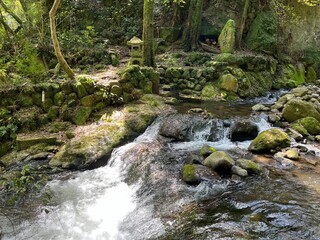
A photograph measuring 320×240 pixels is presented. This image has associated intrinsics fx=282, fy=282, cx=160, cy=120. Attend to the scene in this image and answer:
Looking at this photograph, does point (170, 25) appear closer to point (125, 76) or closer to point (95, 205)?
point (125, 76)

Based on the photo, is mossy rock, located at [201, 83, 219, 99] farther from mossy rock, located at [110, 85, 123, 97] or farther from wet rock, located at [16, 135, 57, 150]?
wet rock, located at [16, 135, 57, 150]

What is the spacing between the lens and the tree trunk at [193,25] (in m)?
14.2

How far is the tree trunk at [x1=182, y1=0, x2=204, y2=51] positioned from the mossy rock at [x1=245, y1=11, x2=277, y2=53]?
120 inches

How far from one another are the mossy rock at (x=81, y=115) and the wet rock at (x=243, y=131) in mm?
4063

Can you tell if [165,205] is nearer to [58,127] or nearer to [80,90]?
[58,127]

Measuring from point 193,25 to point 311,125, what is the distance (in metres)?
8.32

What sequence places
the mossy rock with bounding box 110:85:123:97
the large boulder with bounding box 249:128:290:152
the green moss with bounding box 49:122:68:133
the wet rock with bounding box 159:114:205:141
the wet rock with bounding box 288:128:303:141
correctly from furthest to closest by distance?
the mossy rock with bounding box 110:85:123:97 → the wet rock with bounding box 159:114:205:141 → the wet rock with bounding box 288:128:303:141 → the green moss with bounding box 49:122:68:133 → the large boulder with bounding box 249:128:290:152

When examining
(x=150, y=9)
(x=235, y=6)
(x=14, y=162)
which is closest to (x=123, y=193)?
(x=14, y=162)

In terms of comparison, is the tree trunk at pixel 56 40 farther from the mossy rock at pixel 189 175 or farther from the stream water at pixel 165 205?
the mossy rock at pixel 189 175

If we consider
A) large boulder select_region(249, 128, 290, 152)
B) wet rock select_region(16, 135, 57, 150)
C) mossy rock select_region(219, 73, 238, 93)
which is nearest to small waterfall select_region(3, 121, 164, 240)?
Result: wet rock select_region(16, 135, 57, 150)

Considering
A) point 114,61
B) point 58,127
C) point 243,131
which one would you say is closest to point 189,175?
point 243,131

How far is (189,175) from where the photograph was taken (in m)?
5.54

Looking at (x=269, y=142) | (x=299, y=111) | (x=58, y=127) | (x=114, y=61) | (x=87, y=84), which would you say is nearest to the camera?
(x=269, y=142)

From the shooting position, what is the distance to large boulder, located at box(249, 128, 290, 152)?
6.89 meters
